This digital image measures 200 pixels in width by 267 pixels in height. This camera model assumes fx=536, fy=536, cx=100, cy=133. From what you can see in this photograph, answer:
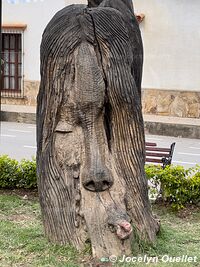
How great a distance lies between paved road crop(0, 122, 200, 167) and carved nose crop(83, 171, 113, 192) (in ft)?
18.2

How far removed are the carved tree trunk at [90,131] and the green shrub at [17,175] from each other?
2.12 metres

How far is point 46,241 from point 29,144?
7.28 meters

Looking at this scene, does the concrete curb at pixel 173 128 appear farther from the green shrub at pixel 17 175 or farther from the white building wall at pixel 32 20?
the green shrub at pixel 17 175

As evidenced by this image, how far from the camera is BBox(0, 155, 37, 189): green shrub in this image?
6.57 m

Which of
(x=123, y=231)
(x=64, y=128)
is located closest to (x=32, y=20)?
(x=64, y=128)

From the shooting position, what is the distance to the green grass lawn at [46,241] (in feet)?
13.5

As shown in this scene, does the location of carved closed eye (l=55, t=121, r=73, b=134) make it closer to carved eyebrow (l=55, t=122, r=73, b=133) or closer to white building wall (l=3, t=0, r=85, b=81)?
carved eyebrow (l=55, t=122, r=73, b=133)

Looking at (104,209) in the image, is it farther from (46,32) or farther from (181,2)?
(181,2)

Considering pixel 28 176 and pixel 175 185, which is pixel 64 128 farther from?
pixel 28 176

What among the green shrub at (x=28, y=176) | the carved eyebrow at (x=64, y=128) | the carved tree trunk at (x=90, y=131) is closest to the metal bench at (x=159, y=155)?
the green shrub at (x=28, y=176)

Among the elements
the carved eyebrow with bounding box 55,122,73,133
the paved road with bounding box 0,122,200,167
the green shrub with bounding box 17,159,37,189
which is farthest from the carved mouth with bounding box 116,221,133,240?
the paved road with bounding box 0,122,200,167

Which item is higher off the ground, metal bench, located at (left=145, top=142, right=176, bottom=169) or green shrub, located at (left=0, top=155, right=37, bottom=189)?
metal bench, located at (left=145, top=142, right=176, bottom=169)

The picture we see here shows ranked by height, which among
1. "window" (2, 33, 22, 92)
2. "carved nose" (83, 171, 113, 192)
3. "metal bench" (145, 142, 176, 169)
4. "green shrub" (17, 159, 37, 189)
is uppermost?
"window" (2, 33, 22, 92)

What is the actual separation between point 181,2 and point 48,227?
39.0 feet
